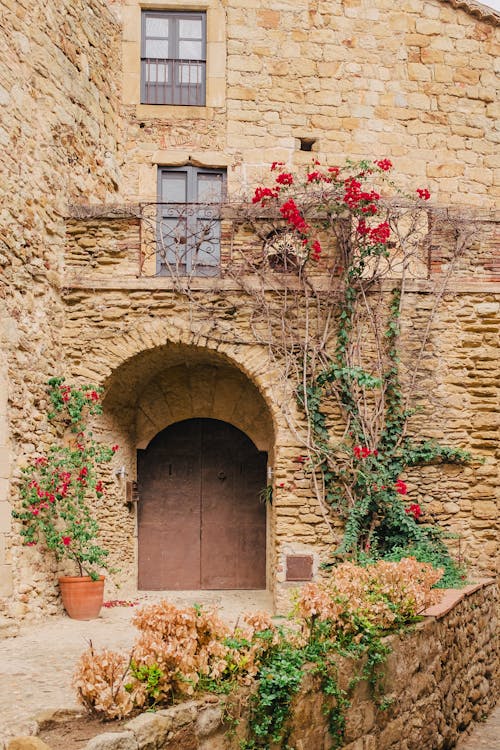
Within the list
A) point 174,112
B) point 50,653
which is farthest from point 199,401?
point 50,653

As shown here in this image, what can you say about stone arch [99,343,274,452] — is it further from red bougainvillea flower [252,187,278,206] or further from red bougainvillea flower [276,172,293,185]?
red bougainvillea flower [276,172,293,185]

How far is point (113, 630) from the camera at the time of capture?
7.41 m

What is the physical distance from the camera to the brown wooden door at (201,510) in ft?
33.3

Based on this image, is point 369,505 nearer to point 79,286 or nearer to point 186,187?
point 79,286

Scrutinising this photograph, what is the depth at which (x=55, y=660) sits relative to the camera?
238 inches

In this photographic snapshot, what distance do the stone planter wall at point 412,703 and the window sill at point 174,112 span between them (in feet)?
23.0

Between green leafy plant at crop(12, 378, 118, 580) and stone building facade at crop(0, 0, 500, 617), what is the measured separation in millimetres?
183

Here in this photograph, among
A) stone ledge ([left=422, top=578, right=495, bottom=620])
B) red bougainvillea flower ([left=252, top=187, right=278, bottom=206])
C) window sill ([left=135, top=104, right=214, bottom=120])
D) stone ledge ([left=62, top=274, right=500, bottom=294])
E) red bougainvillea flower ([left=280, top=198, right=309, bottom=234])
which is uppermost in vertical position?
window sill ([left=135, top=104, right=214, bottom=120])

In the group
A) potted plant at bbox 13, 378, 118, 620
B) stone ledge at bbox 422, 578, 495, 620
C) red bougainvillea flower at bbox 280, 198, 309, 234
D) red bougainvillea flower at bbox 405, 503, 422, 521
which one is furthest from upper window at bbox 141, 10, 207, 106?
stone ledge at bbox 422, 578, 495, 620

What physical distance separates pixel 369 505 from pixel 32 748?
18.0ft

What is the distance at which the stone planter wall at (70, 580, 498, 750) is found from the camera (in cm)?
366

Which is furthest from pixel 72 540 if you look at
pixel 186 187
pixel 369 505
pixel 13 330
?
pixel 186 187

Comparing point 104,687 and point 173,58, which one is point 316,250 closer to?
point 173,58

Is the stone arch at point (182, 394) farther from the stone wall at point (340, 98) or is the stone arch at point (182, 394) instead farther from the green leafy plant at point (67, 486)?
the stone wall at point (340, 98)
